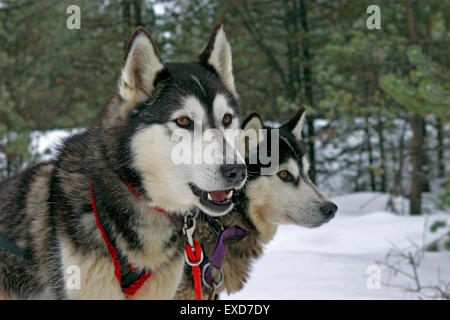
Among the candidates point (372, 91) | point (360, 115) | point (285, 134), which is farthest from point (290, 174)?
point (372, 91)

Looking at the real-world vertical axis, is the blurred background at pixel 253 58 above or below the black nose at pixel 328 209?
above

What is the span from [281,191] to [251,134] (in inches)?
20.6

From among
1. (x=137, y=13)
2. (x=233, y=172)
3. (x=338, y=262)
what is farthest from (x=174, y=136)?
(x=137, y=13)

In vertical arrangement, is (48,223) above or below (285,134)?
below

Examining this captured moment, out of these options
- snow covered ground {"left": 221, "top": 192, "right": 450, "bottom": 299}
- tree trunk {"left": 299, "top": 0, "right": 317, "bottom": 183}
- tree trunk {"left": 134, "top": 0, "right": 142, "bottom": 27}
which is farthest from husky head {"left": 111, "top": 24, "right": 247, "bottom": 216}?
tree trunk {"left": 299, "top": 0, "right": 317, "bottom": 183}

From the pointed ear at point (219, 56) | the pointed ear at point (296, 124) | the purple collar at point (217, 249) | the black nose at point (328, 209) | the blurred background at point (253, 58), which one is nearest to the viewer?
the pointed ear at point (219, 56)

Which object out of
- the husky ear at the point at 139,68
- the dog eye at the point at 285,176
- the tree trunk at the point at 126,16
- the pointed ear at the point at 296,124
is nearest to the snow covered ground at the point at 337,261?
the husky ear at the point at 139,68

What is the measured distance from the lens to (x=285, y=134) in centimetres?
382

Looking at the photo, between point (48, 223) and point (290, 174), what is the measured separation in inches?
77.2

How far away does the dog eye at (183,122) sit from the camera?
239cm

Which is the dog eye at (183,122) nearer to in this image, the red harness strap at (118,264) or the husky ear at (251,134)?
the red harness strap at (118,264)

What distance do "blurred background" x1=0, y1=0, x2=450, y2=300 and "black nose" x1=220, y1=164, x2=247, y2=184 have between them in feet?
16.3

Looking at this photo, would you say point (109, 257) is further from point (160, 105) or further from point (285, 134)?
point (285, 134)
